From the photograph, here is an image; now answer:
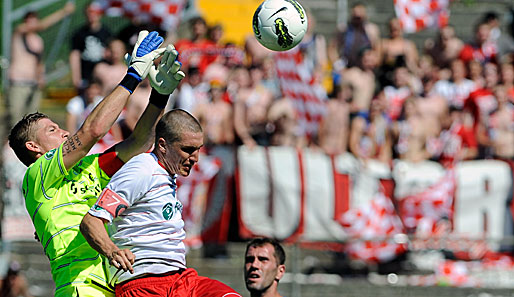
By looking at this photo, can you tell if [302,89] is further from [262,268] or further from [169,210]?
[169,210]

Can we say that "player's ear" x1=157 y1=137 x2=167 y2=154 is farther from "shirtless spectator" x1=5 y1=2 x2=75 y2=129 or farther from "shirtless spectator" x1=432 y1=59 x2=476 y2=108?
"shirtless spectator" x1=432 y1=59 x2=476 y2=108

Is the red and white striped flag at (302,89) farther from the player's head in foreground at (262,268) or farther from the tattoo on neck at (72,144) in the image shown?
the tattoo on neck at (72,144)

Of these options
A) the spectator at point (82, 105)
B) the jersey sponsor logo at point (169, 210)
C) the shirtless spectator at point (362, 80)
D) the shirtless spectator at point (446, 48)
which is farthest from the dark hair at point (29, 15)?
the jersey sponsor logo at point (169, 210)

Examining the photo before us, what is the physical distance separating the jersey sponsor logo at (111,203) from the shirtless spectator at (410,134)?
23.8 ft

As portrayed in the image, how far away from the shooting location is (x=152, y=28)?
12508mm

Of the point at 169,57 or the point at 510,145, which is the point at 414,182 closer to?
the point at 510,145

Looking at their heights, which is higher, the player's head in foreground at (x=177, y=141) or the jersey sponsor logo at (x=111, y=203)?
the player's head in foreground at (x=177, y=141)

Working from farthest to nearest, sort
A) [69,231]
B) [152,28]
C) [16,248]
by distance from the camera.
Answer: [152,28]
[16,248]
[69,231]

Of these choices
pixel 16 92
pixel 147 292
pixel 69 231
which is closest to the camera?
pixel 147 292

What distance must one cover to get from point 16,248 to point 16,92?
7.15 feet

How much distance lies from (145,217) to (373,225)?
6351mm

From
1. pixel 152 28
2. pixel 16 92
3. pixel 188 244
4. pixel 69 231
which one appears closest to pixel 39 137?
pixel 69 231

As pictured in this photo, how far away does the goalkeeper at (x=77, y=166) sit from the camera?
513 cm

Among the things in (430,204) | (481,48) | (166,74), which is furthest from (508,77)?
(166,74)
